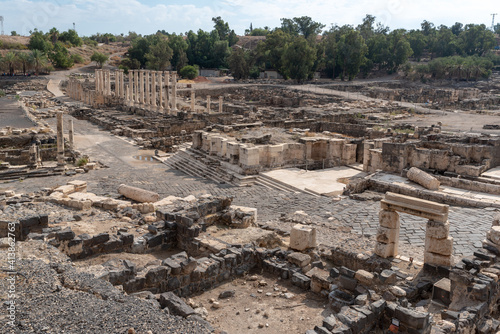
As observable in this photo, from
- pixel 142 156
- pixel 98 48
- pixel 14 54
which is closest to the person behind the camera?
pixel 142 156

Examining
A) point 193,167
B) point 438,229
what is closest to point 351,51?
point 193,167

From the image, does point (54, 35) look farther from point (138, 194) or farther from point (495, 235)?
point (495, 235)

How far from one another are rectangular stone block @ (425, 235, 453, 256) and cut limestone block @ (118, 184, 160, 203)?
10.2 m

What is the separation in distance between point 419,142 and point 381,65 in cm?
6588

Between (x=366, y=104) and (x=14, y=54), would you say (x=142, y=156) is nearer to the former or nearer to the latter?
(x=366, y=104)

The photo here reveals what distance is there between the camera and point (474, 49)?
307 feet

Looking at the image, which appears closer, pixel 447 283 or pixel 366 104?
pixel 447 283

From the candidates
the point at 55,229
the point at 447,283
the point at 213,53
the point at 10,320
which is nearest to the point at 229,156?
the point at 55,229

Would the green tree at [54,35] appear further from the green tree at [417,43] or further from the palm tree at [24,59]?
the green tree at [417,43]

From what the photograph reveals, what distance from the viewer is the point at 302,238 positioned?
1151 centimetres

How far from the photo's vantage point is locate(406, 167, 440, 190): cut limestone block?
16922 mm

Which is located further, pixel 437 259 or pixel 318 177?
pixel 318 177

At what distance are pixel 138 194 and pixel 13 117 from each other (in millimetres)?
23210

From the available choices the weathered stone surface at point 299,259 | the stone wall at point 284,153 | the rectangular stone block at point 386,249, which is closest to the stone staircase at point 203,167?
the stone wall at point 284,153
